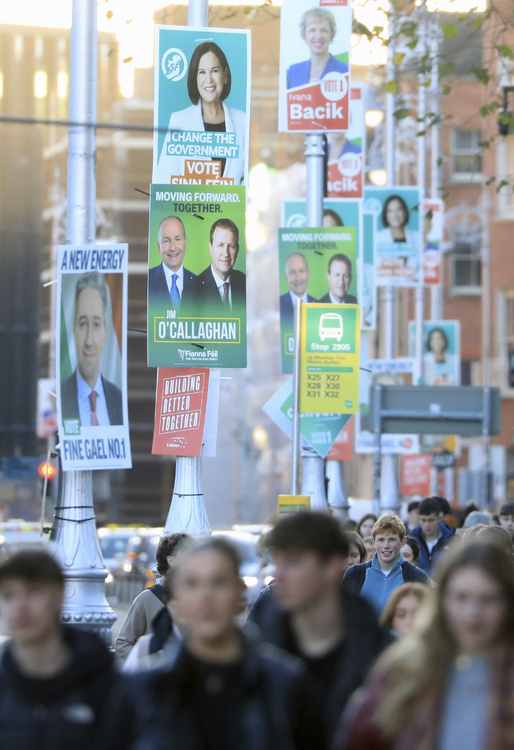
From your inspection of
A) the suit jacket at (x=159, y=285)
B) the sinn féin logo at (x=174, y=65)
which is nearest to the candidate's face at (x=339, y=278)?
the sinn féin logo at (x=174, y=65)

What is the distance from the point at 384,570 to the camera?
27.5 ft

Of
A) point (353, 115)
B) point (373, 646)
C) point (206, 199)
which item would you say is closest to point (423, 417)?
point (353, 115)

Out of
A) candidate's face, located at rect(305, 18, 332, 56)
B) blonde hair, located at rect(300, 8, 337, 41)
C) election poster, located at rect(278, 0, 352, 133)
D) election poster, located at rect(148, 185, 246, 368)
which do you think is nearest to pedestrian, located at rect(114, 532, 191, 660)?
election poster, located at rect(148, 185, 246, 368)

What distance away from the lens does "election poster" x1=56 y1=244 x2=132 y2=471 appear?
11398mm

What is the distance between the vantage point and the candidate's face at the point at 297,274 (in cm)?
1552

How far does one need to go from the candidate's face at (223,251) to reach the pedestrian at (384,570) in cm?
387

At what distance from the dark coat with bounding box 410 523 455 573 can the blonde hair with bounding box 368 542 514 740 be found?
26.8 ft

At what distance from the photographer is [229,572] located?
3.98 meters

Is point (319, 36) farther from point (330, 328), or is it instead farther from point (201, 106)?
point (201, 106)

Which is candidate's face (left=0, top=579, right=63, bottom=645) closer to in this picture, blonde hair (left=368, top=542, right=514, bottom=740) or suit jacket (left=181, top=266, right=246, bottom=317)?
blonde hair (left=368, top=542, right=514, bottom=740)

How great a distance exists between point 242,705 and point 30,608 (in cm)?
69

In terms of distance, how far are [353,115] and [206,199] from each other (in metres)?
9.74

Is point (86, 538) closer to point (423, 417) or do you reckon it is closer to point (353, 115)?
point (423, 417)

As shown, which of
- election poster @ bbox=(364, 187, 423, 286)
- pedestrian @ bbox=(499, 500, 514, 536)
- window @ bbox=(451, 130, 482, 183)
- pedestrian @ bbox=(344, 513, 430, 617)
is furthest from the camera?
window @ bbox=(451, 130, 482, 183)
